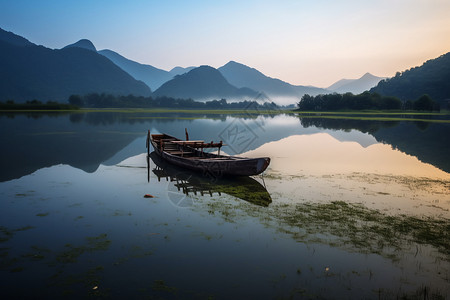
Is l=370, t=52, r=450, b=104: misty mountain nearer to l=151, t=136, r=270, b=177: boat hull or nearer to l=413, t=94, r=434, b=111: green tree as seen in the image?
l=413, t=94, r=434, b=111: green tree

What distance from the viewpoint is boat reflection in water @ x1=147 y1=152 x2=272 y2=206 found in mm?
13516

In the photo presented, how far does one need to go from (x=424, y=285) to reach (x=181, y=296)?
5815 millimetres

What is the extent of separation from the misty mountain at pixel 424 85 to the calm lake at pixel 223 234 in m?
181

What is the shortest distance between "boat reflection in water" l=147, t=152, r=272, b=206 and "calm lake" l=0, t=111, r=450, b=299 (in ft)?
0.32

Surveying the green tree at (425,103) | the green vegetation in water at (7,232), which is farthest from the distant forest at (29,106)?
the green tree at (425,103)

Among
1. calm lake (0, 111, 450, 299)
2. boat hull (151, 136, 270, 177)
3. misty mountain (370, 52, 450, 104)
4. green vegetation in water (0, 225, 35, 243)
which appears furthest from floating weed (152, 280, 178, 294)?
misty mountain (370, 52, 450, 104)

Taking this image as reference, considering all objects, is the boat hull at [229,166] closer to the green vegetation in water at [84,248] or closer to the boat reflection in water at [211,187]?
the boat reflection in water at [211,187]

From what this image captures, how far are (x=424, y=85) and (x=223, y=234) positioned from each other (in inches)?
8291

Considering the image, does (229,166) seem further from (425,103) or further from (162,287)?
(425,103)

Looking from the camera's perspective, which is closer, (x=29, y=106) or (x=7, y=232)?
(x=7, y=232)

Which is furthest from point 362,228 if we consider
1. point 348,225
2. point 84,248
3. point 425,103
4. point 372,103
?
point 425,103

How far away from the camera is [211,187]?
1516 centimetres

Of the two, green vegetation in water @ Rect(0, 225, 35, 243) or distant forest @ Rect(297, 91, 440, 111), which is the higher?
distant forest @ Rect(297, 91, 440, 111)

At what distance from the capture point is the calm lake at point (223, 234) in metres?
6.79
